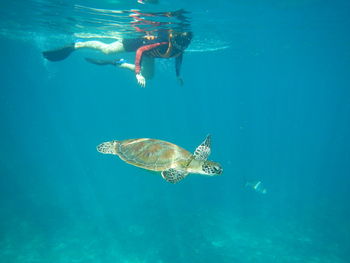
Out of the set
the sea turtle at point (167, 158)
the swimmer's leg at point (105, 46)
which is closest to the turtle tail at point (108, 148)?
the sea turtle at point (167, 158)

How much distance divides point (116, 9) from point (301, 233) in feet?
60.5

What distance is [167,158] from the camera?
5559mm

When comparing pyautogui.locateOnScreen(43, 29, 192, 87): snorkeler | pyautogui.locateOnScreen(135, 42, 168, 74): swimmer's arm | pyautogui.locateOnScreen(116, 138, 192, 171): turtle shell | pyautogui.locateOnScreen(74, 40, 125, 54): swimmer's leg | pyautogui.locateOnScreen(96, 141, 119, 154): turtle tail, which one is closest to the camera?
pyautogui.locateOnScreen(116, 138, 192, 171): turtle shell

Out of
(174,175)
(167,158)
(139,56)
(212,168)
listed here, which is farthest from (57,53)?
(212,168)

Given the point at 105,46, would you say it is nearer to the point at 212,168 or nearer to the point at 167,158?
the point at 167,158

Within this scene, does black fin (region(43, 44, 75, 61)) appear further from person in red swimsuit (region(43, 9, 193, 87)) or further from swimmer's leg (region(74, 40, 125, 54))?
swimmer's leg (region(74, 40, 125, 54))

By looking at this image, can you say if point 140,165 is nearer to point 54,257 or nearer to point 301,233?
point 54,257

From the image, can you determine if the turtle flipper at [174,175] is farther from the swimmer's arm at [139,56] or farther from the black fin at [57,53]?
the black fin at [57,53]

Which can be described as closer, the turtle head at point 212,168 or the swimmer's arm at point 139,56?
the turtle head at point 212,168

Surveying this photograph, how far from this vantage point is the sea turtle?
471cm

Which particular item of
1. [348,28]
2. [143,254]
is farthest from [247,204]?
[348,28]

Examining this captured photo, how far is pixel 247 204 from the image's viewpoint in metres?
19.3

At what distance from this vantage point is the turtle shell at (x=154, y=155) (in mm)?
5427

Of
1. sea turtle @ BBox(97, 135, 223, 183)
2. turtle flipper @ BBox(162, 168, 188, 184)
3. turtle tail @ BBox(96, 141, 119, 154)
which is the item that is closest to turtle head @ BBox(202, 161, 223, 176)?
sea turtle @ BBox(97, 135, 223, 183)
